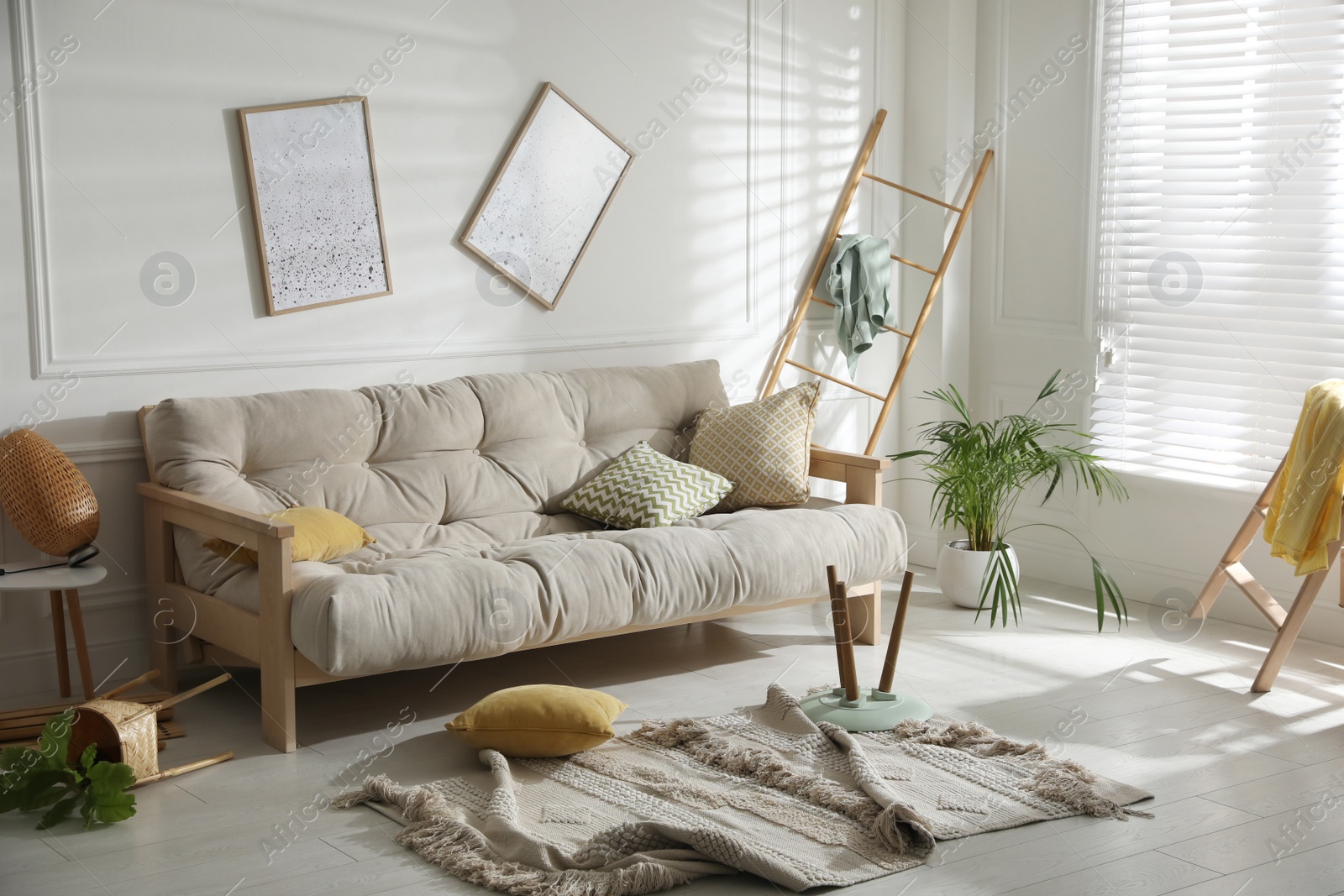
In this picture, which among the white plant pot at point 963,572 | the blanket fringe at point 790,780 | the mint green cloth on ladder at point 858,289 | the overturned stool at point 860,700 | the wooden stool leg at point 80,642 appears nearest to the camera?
the blanket fringe at point 790,780

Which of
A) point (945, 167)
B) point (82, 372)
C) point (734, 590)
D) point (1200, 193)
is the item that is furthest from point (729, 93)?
point (82, 372)

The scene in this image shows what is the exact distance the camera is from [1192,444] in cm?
459

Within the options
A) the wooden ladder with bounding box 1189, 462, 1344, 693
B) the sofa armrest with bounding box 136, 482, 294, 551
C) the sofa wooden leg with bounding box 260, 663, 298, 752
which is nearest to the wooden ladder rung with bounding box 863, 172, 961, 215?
the wooden ladder with bounding box 1189, 462, 1344, 693

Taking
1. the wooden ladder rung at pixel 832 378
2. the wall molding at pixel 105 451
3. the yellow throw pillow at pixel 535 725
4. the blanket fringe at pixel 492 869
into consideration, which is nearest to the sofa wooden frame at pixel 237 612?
the wall molding at pixel 105 451

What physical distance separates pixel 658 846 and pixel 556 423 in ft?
6.27

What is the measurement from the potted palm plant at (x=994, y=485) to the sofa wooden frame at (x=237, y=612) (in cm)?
50

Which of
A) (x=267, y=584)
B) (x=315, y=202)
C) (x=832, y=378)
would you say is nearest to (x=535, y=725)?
(x=267, y=584)

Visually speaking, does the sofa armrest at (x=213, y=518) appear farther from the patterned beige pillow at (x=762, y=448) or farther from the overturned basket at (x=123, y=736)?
the patterned beige pillow at (x=762, y=448)

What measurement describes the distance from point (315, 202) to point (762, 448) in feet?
5.14

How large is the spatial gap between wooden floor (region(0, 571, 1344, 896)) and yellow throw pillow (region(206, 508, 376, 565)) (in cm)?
43

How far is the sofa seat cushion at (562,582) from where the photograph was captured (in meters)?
3.17

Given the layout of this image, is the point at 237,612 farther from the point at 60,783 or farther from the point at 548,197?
the point at 548,197

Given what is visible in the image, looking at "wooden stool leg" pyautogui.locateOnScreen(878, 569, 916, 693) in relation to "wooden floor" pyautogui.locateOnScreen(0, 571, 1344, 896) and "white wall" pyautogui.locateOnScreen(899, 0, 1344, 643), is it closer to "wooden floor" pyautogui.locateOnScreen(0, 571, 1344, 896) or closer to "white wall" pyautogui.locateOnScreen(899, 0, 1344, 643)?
"wooden floor" pyautogui.locateOnScreen(0, 571, 1344, 896)

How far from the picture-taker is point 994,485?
4.57m
